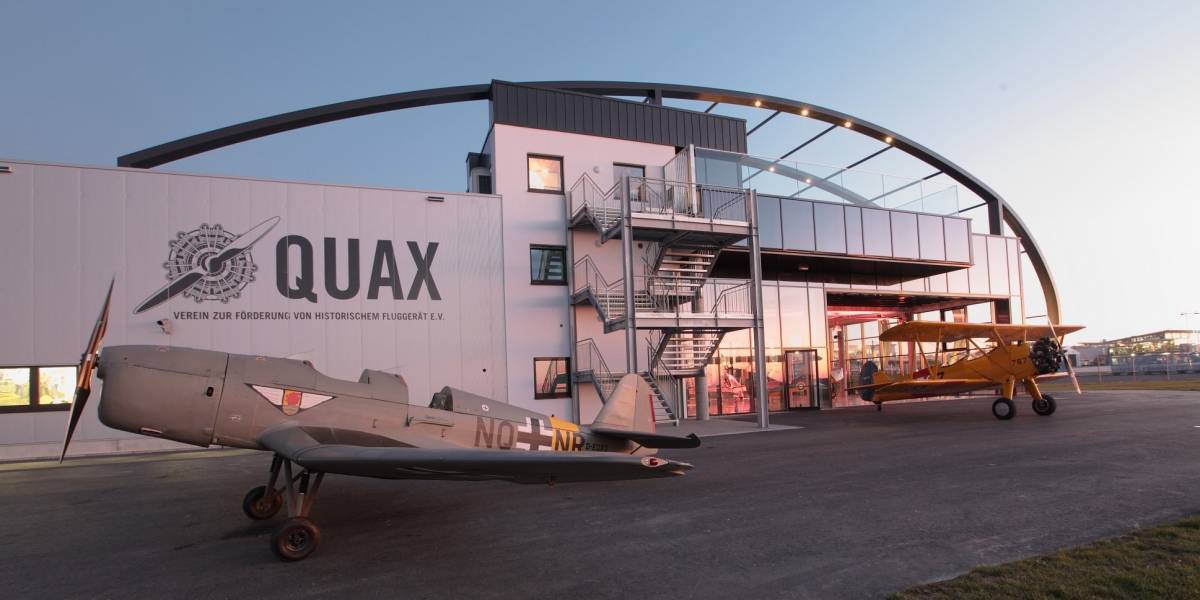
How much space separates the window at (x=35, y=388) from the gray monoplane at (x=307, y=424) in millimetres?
10367

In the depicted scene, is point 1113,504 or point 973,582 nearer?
point 973,582

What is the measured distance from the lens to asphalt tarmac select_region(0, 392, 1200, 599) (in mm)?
4941

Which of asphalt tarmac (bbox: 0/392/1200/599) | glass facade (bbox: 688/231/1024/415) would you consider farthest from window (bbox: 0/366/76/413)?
glass facade (bbox: 688/231/1024/415)

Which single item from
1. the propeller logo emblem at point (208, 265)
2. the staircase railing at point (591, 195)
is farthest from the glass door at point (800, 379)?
the propeller logo emblem at point (208, 265)

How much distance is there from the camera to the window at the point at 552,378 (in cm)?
1842

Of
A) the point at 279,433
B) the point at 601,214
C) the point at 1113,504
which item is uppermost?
the point at 601,214

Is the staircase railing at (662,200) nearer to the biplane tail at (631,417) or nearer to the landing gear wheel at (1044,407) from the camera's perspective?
the biplane tail at (631,417)

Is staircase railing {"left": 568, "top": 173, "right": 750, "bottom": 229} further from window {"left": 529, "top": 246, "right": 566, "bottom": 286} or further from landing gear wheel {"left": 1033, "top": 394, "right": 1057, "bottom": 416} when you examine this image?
landing gear wheel {"left": 1033, "top": 394, "right": 1057, "bottom": 416}

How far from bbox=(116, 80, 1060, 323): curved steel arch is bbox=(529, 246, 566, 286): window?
575cm

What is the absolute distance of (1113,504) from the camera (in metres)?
6.78

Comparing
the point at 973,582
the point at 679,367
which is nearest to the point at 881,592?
the point at 973,582

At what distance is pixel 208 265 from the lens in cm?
1556

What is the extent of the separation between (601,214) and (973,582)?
48.6 ft

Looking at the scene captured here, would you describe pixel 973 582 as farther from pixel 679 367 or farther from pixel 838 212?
pixel 838 212
